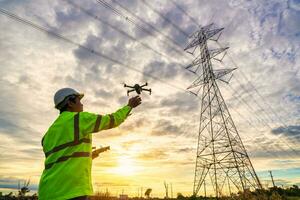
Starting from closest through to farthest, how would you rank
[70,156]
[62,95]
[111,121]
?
1. [70,156]
2. [111,121]
3. [62,95]

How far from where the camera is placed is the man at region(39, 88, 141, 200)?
3902 millimetres

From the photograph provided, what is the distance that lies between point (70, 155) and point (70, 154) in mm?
14

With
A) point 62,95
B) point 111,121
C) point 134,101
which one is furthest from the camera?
point 134,101

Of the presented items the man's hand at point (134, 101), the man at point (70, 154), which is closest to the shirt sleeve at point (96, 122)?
the man at point (70, 154)

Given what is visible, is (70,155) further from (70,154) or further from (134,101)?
(134,101)

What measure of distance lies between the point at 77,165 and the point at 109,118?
0.83 meters

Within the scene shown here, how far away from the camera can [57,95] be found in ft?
15.6

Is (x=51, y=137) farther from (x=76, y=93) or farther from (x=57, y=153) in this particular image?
(x=76, y=93)

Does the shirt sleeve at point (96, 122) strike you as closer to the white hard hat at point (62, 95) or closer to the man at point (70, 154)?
the man at point (70, 154)

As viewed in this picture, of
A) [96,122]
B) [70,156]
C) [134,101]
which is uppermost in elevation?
[134,101]

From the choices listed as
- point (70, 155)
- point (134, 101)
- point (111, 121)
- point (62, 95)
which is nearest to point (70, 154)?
point (70, 155)

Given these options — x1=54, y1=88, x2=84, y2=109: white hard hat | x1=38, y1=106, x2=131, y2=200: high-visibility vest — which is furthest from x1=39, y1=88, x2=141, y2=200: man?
x1=54, y1=88, x2=84, y2=109: white hard hat

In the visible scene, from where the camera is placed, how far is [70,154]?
4.06 metres

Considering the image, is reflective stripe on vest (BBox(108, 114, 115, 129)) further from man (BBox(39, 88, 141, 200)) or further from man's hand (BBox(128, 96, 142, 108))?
man's hand (BBox(128, 96, 142, 108))
